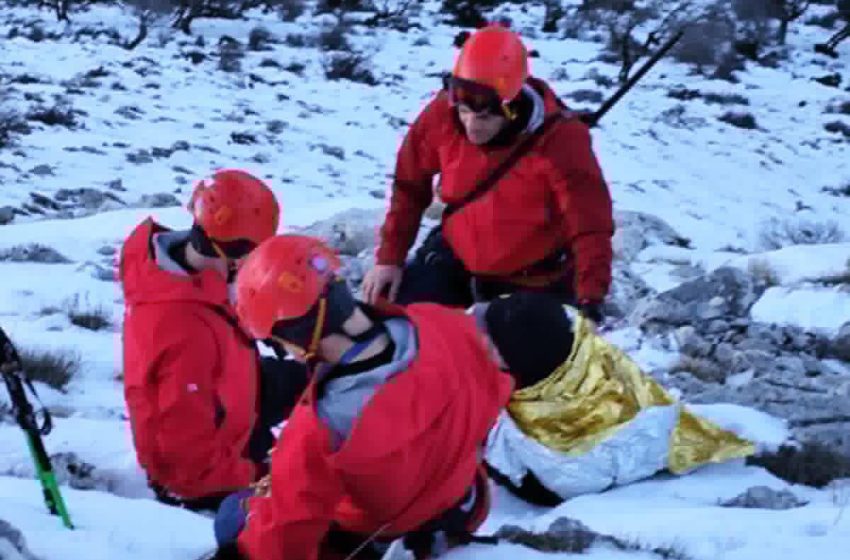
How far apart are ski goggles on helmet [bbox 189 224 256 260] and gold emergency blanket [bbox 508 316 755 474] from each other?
→ 1212 mm

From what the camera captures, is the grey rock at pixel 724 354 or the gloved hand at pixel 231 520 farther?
the grey rock at pixel 724 354

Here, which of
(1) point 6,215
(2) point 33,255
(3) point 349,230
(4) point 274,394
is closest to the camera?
(4) point 274,394

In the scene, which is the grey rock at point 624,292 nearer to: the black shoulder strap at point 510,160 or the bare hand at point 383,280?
the bare hand at point 383,280

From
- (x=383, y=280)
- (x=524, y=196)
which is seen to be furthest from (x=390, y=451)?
(x=383, y=280)

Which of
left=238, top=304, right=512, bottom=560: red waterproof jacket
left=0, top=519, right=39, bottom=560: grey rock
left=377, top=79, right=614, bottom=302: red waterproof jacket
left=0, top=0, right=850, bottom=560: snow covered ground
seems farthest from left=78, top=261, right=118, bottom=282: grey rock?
left=0, top=519, right=39, bottom=560: grey rock

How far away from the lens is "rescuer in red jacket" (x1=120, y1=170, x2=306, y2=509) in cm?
404

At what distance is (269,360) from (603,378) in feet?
3.83

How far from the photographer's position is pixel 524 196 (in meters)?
4.84

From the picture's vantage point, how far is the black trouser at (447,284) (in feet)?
16.6

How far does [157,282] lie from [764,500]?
83.3 inches

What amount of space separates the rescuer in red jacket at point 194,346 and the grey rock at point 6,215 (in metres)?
6.48

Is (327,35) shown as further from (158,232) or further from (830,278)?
(158,232)

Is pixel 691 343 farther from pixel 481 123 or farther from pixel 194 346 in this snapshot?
pixel 194 346

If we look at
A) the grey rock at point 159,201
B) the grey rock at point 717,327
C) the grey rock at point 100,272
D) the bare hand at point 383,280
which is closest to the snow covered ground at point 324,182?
the grey rock at point 100,272
